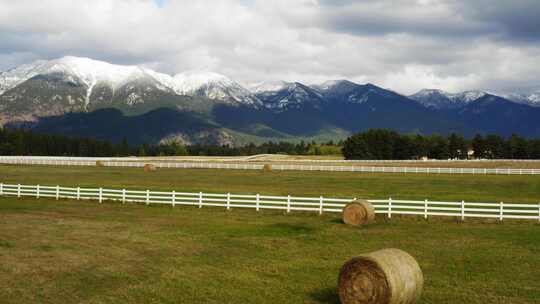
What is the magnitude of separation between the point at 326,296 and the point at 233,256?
19.5 ft

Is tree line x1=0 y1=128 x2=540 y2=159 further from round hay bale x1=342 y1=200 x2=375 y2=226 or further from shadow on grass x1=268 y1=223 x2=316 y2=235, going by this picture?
shadow on grass x1=268 y1=223 x2=316 y2=235

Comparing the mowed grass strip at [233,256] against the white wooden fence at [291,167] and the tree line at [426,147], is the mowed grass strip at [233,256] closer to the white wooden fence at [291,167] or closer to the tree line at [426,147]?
the white wooden fence at [291,167]

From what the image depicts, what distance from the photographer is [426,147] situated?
518ft

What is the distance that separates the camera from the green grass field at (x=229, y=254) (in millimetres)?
15695

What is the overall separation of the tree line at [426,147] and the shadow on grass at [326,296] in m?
134

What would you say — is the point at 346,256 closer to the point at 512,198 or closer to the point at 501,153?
the point at 512,198

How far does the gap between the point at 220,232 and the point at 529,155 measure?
518 ft

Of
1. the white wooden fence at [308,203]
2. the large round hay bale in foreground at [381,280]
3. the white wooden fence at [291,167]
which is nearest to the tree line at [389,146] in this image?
the white wooden fence at [291,167]

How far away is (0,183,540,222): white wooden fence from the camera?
31.2 meters

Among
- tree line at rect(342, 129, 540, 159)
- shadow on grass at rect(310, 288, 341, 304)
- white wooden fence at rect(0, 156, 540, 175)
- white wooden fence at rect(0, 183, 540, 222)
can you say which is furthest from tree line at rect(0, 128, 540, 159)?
shadow on grass at rect(310, 288, 341, 304)

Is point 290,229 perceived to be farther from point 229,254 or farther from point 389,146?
point 389,146

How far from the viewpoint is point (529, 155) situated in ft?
540

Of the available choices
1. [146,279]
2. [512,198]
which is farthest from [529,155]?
[146,279]

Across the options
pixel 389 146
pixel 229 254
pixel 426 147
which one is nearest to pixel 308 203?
pixel 229 254
